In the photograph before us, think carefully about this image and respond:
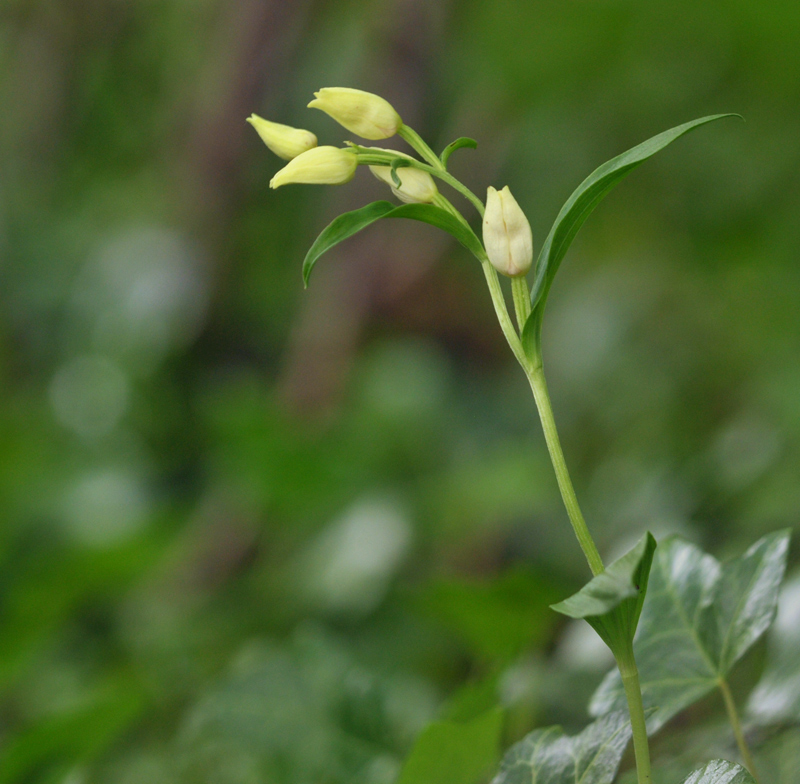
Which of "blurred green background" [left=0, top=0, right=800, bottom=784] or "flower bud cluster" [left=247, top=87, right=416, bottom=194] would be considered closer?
"flower bud cluster" [left=247, top=87, right=416, bottom=194]

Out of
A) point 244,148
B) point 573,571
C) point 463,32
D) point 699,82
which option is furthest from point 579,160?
point 573,571

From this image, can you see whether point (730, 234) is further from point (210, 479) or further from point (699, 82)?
point (210, 479)

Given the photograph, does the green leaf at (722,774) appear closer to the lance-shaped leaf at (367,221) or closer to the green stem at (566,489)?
the green stem at (566,489)

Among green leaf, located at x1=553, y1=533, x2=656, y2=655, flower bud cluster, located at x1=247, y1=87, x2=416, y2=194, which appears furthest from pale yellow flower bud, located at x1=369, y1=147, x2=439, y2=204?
green leaf, located at x1=553, y1=533, x2=656, y2=655

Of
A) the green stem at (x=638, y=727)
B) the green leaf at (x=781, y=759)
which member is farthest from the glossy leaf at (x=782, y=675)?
the green stem at (x=638, y=727)

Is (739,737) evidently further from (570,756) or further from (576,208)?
(576,208)

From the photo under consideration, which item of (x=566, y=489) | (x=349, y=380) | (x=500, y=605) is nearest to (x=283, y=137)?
(x=566, y=489)

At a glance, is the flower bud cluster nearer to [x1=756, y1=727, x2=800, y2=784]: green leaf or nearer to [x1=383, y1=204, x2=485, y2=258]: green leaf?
[x1=383, y1=204, x2=485, y2=258]: green leaf

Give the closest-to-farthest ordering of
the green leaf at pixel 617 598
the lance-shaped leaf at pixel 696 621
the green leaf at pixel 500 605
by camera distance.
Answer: the green leaf at pixel 617 598 → the lance-shaped leaf at pixel 696 621 → the green leaf at pixel 500 605
